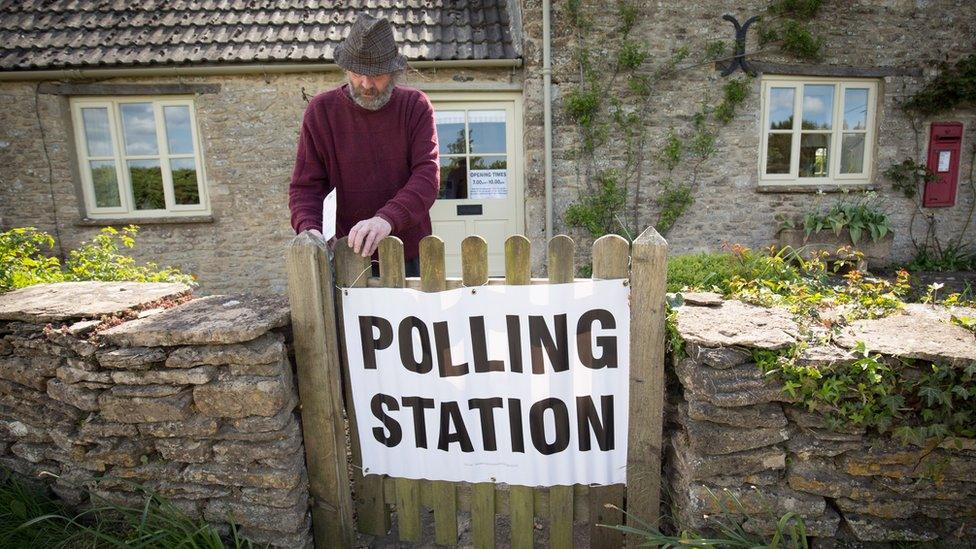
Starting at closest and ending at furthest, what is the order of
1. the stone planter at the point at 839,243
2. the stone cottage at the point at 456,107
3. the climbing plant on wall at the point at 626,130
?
the stone cottage at the point at 456,107, the climbing plant on wall at the point at 626,130, the stone planter at the point at 839,243

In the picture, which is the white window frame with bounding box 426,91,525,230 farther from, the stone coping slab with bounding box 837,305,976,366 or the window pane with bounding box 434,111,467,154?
the stone coping slab with bounding box 837,305,976,366

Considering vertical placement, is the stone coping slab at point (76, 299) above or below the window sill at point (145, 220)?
below

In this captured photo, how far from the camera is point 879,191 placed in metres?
6.78

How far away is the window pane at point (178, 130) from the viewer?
20.3ft

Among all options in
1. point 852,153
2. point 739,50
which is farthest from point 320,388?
point 852,153

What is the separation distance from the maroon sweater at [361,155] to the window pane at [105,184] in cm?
584

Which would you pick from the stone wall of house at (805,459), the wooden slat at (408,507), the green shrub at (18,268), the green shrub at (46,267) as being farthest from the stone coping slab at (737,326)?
the green shrub at (18,268)

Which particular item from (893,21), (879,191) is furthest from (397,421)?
(893,21)

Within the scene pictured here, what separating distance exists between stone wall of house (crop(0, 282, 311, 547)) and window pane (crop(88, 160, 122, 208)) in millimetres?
5394

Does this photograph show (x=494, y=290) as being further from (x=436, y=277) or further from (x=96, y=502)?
(x=96, y=502)

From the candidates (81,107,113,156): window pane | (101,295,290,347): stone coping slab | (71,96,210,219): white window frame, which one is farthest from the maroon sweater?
(81,107,113,156): window pane

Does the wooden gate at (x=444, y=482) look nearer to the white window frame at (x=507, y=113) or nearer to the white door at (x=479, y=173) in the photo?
the white door at (x=479, y=173)

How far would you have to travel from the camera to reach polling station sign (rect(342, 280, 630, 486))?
5.84 ft

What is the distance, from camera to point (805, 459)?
66.5 inches
